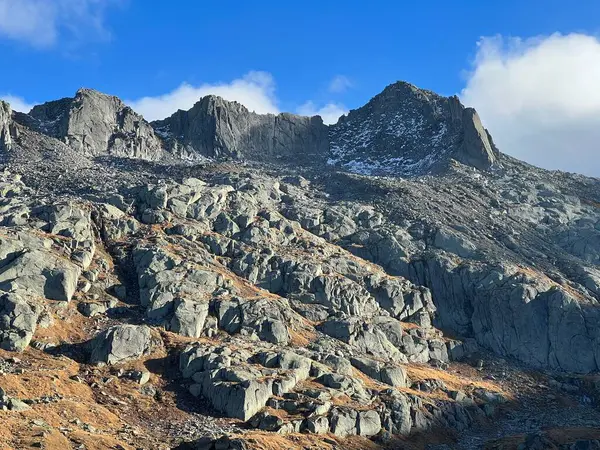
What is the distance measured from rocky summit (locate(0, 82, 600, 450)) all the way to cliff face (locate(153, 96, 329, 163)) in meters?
2.77

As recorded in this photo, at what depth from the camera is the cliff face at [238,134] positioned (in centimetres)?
15662

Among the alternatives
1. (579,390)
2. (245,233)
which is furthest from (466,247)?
(245,233)

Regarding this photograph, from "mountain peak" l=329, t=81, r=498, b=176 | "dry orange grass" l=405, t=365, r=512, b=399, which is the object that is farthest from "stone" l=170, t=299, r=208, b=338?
"mountain peak" l=329, t=81, r=498, b=176

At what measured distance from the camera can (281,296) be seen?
85812 mm

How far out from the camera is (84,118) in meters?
138

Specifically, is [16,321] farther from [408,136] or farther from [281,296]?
[408,136]

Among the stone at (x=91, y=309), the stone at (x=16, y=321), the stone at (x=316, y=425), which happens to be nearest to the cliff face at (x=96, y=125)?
the stone at (x=91, y=309)

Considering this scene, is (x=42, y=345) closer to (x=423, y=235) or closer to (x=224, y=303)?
(x=224, y=303)

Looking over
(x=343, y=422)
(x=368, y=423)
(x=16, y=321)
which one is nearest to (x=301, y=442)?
(x=343, y=422)

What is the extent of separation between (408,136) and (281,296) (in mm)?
96453

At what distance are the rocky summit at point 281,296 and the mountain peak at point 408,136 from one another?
186cm

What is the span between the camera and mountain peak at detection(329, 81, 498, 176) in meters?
154

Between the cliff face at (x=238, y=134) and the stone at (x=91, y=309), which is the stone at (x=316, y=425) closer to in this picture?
the stone at (x=91, y=309)

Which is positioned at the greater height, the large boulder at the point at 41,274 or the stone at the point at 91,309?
the large boulder at the point at 41,274
